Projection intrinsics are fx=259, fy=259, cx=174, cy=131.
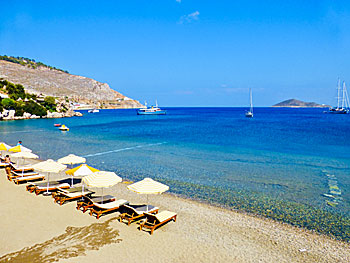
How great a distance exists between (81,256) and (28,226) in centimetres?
310

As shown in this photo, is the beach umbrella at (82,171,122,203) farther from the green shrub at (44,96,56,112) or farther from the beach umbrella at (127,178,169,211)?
the green shrub at (44,96,56,112)

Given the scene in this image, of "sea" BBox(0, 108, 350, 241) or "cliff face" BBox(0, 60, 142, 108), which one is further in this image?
"cliff face" BBox(0, 60, 142, 108)

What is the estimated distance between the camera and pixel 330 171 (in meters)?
19.3

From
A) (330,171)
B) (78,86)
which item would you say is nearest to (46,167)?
(330,171)

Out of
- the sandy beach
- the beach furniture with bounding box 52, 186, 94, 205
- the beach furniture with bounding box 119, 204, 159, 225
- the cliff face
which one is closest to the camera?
the sandy beach

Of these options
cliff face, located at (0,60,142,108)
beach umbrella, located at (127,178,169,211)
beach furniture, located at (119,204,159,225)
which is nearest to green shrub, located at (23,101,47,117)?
cliff face, located at (0,60,142,108)

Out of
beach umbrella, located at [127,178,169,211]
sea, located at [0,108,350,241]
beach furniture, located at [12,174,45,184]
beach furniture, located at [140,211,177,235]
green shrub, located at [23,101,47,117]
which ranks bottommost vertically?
sea, located at [0,108,350,241]

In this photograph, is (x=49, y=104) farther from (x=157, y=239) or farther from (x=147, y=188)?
(x=157, y=239)

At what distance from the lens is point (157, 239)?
27.9 feet

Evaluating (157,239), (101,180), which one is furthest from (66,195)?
(157,239)

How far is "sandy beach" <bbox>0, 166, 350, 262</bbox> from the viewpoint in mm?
7516

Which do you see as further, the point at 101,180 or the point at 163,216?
the point at 101,180

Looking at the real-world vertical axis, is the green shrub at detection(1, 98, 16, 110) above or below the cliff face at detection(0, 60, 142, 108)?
below

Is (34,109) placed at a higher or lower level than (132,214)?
higher
